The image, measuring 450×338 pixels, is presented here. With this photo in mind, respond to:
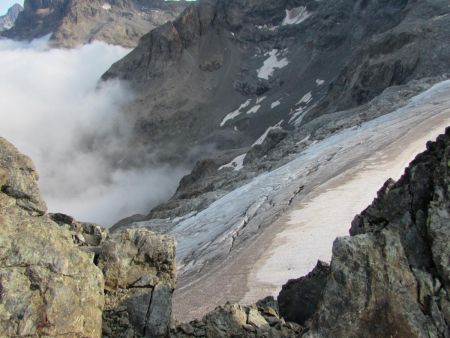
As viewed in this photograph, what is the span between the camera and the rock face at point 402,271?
32.8 ft

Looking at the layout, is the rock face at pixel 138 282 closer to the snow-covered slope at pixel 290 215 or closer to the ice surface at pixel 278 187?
the snow-covered slope at pixel 290 215

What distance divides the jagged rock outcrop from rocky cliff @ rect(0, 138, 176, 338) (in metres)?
0.76

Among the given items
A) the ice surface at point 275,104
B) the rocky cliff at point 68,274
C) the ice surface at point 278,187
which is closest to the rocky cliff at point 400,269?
the rocky cliff at point 68,274

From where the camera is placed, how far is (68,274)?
11336mm

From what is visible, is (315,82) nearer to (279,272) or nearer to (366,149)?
(366,149)

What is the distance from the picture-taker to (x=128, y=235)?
14266 millimetres

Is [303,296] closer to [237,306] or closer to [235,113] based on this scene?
[237,306]

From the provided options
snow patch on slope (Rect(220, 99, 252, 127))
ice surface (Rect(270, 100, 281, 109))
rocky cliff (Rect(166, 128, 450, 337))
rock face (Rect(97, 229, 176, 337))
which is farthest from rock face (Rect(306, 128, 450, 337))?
snow patch on slope (Rect(220, 99, 252, 127))

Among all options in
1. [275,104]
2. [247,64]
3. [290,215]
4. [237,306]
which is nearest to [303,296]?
[237,306]

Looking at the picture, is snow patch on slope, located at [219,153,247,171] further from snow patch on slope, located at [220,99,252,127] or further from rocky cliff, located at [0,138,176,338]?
rocky cliff, located at [0,138,176,338]

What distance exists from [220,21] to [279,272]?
585ft

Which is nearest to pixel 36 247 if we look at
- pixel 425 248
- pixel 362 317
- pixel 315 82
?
pixel 362 317

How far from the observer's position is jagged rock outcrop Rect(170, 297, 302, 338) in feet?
41.5

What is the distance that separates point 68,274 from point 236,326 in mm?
4124
